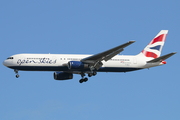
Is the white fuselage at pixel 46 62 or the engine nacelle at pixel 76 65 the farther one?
the white fuselage at pixel 46 62

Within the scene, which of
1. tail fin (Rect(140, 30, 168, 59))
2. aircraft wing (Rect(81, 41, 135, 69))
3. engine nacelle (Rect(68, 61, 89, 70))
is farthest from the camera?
tail fin (Rect(140, 30, 168, 59))

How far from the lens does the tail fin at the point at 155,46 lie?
62.3 m

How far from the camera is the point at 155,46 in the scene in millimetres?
63469

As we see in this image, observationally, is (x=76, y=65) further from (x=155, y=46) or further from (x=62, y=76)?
(x=155, y=46)

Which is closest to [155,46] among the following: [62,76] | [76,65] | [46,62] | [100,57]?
[100,57]

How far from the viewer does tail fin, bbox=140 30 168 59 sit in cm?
6231

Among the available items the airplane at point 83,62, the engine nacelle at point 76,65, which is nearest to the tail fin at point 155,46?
the airplane at point 83,62

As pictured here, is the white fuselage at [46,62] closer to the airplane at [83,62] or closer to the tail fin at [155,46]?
the airplane at [83,62]

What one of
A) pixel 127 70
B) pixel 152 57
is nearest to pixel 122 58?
pixel 127 70

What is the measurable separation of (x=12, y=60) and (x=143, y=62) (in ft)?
73.6

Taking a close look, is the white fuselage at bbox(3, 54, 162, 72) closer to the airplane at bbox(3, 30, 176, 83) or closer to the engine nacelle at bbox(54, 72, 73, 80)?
the airplane at bbox(3, 30, 176, 83)

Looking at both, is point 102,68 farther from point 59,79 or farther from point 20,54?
point 20,54

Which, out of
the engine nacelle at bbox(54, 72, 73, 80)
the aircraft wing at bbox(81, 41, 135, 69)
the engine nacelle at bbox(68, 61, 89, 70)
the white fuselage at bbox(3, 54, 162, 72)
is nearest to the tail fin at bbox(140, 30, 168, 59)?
the white fuselage at bbox(3, 54, 162, 72)

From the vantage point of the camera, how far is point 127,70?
59.3m
